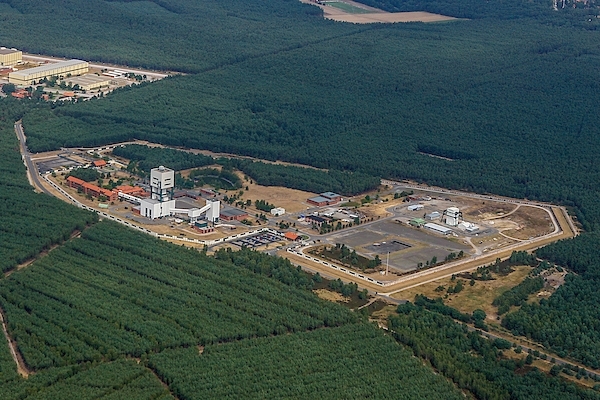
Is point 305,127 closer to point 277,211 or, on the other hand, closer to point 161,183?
point 277,211

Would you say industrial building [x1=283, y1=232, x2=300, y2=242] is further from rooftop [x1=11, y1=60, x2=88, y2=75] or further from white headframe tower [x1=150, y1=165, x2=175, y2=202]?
rooftop [x1=11, y1=60, x2=88, y2=75]

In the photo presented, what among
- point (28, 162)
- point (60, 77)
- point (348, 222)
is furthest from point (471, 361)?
point (60, 77)

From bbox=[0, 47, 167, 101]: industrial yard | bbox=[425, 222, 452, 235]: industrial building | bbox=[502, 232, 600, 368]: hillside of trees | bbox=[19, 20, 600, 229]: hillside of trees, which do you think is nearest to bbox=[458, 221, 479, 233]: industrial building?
bbox=[425, 222, 452, 235]: industrial building

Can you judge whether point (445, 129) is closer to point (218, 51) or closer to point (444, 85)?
point (444, 85)

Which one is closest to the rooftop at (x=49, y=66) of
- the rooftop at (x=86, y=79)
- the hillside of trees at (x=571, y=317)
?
the rooftop at (x=86, y=79)

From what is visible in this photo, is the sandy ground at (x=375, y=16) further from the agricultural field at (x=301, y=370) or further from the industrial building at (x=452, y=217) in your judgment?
the agricultural field at (x=301, y=370)
